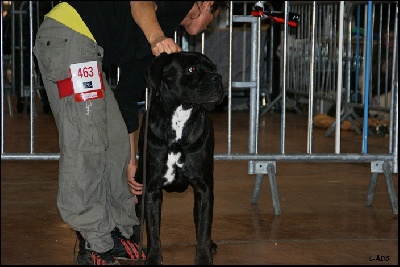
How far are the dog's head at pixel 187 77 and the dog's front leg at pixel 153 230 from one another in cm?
53

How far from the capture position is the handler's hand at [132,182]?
4.49 meters

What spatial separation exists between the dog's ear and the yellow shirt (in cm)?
35

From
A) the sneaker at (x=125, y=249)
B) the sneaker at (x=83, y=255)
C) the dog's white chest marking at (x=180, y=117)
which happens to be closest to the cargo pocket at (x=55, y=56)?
the dog's white chest marking at (x=180, y=117)

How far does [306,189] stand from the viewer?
660cm

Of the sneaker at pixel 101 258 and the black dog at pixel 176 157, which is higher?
the black dog at pixel 176 157

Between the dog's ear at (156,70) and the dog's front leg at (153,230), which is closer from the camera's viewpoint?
the dog's ear at (156,70)

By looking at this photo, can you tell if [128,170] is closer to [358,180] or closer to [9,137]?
[358,180]

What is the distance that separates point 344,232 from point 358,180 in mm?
2097

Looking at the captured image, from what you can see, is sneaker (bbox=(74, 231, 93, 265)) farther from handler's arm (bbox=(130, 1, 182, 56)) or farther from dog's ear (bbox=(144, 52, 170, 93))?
handler's arm (bbox=(130, 1, 182, 56))

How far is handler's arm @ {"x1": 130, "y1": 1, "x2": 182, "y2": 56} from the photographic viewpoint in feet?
12.3

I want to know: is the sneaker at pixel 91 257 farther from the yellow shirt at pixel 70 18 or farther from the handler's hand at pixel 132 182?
the yellow shirt at pixel 70 18

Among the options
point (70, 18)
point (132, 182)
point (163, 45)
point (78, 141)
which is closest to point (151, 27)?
point (163, 45)

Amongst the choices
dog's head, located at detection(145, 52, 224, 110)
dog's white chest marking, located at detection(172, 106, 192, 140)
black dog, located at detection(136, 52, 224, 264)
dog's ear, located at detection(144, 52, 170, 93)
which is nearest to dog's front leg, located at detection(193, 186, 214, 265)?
black dog, located at detection(136, 52, 224, 264)

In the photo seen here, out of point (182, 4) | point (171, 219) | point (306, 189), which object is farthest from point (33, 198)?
point (182, 4)
